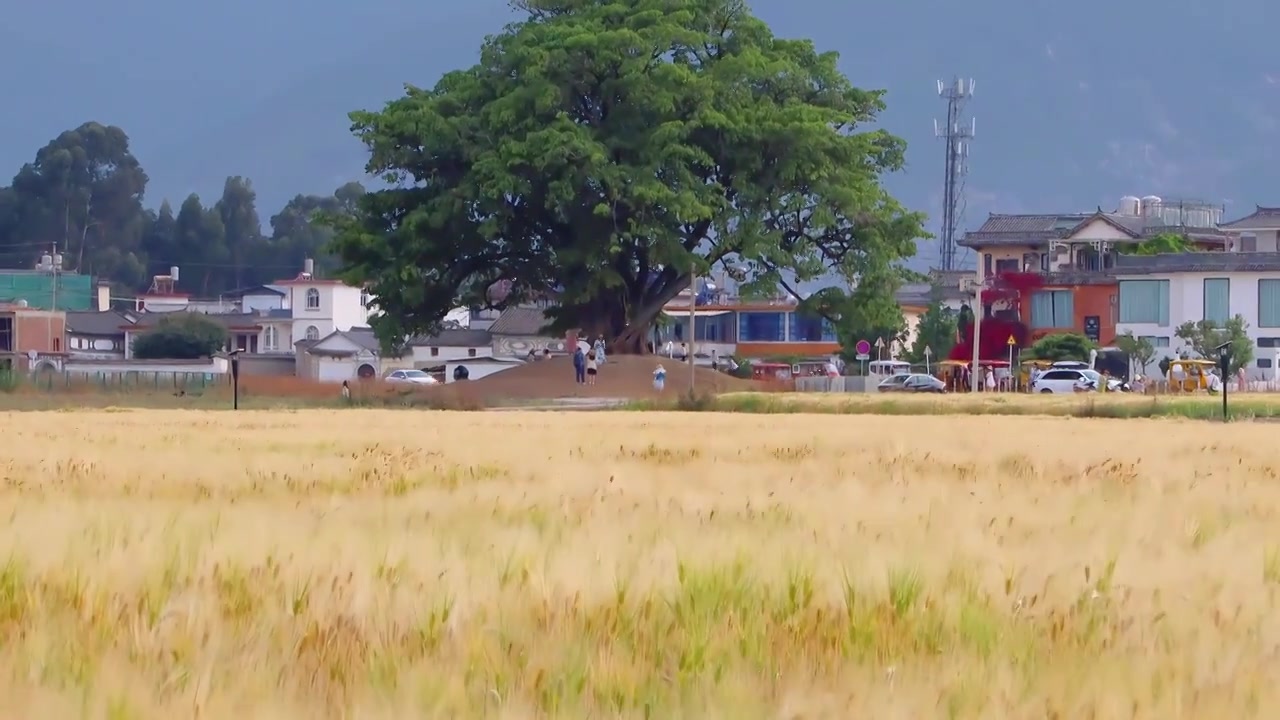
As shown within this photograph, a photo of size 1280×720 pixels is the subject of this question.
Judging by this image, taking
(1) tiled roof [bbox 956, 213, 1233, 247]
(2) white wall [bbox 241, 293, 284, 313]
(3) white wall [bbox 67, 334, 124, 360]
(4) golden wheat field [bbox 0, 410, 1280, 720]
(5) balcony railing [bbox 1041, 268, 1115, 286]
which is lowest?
(4) golden wheat field [bbox 0, 410, 1280, 720]

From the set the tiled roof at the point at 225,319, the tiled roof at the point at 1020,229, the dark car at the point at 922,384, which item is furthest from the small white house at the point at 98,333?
the dark car at the point at 922,384

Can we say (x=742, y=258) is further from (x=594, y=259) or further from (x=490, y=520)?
(x=490, y=520)

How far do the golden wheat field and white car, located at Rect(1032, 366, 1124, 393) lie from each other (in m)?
52.5

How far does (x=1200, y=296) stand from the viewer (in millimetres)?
85625

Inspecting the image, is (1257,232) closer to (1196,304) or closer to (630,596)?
(1196,304)

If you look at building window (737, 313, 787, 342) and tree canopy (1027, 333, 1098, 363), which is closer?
tree canopy (1027, 333, 1098, 363)

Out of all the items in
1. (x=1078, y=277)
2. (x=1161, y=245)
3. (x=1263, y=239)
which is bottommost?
(x=1078, y=277)

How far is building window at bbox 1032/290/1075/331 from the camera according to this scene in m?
92.8

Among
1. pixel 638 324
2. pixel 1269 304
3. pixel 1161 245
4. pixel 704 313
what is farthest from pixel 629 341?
pixel 704 313

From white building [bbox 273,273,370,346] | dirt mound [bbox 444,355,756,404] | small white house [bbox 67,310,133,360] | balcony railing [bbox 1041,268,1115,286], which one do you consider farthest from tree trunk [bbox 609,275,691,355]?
white building [bbox 273,273,370,346]

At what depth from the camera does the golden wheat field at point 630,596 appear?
5.71 meters

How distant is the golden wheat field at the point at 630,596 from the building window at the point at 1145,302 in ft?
243

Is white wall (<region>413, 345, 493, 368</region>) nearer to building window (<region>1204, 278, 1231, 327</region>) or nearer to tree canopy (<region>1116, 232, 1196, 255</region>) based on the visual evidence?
tree canopy (<region>1116, 232, 1196, 255</region>)

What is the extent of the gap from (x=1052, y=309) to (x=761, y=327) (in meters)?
19.6
